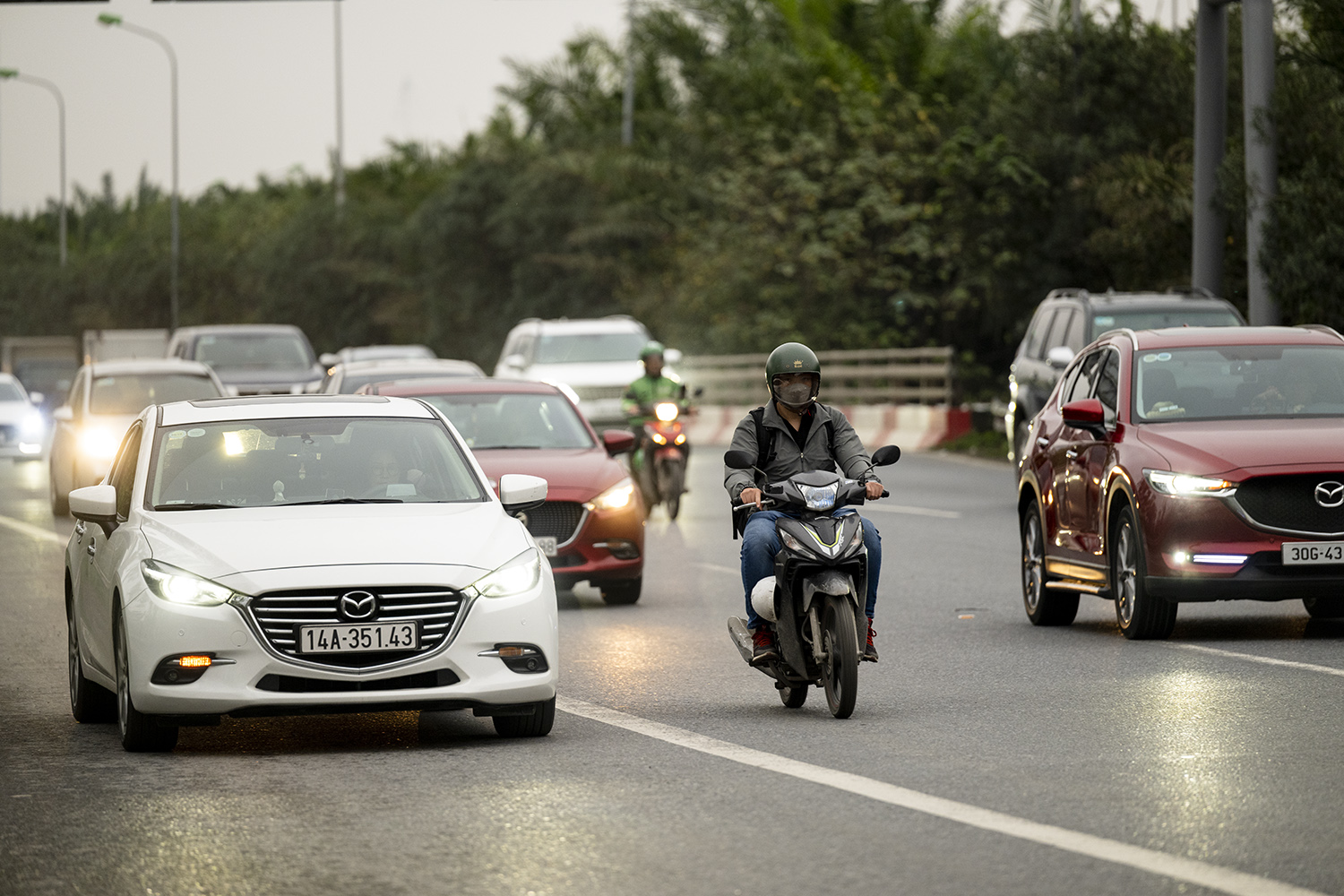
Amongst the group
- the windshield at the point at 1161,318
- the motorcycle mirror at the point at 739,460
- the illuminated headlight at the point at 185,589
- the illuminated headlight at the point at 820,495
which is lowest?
the illuminated headlight at the point at 185,589

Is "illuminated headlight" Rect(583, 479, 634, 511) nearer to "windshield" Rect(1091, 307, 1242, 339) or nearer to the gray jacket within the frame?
the gray jacket

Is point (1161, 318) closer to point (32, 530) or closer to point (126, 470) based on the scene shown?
point (32, 530)

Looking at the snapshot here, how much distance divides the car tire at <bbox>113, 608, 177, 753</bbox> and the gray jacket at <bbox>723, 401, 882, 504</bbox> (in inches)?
105

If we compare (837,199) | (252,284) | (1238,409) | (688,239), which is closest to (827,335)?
(837,199)

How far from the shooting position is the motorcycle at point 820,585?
9.80 metres

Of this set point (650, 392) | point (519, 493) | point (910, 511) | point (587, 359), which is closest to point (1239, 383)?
point (519, 493)

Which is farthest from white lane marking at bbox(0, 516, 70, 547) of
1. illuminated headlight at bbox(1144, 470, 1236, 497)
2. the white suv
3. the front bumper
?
the front bumper

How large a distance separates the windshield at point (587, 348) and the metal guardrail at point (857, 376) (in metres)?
5.69

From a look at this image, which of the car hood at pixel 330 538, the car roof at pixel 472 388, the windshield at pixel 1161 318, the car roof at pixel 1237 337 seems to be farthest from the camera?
the windshield at pixel 1161 318

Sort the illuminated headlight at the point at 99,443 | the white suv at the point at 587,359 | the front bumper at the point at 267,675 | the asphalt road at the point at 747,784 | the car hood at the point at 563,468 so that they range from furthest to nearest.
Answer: the white suv at the point at 587,359 < the illuminated headlight at the point at 99,443 < the car hood at the point at 563,468 < the front bumper at the point at 267,675 < the asphalt road at the point at 747,784

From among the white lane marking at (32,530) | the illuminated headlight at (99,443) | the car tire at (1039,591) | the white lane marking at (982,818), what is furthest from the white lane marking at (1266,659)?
the illuminated headlight at (99,443)

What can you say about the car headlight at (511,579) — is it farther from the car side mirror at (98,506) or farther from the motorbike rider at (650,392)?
the motorbike rider at (650,392)

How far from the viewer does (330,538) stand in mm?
9312

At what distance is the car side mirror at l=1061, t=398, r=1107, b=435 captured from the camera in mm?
13234
